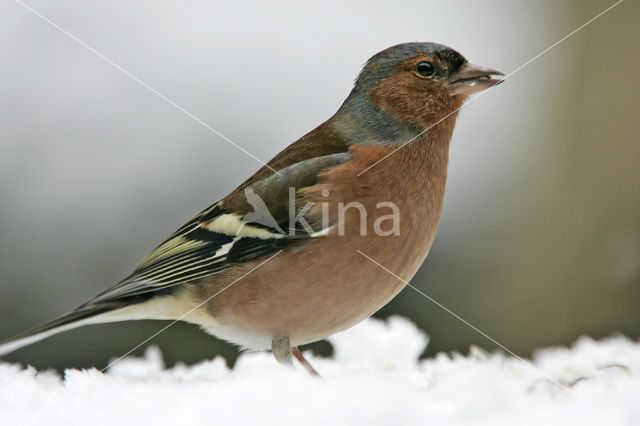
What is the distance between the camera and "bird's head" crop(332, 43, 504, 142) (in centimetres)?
244

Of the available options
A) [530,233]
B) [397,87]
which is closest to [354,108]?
[397,87]

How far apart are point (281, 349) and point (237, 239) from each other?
1.15ft

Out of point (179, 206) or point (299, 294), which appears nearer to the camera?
point (299, 294)

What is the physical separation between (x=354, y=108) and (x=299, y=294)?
702 mm

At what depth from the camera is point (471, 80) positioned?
7.86 feet

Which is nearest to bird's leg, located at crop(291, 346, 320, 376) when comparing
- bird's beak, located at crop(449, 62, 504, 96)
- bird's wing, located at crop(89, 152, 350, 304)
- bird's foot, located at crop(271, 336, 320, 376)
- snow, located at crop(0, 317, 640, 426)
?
bird's foot, located at crop(271, 336, 320, 376)

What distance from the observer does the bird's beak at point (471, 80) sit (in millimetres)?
2367

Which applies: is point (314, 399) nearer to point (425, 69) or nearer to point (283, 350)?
point (283, 350)

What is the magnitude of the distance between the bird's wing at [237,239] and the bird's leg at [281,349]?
0.25 m

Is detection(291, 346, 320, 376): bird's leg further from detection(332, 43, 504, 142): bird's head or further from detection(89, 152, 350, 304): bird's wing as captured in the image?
detection(332, 43, 504, 142): bird's head

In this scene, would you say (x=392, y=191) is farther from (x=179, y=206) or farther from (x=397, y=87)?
(x=179, y=206)

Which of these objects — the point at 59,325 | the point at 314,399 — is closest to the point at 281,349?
the point at 59,325

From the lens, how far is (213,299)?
7.56 ft

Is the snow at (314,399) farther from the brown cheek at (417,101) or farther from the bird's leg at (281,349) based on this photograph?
the brown cheek at (417,101)
